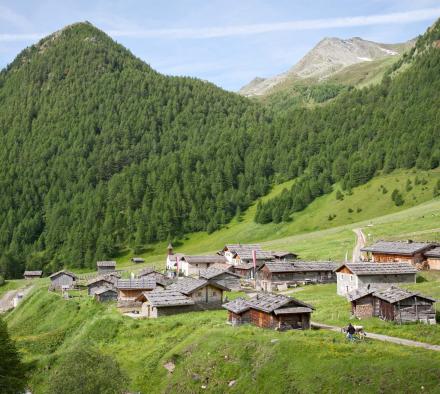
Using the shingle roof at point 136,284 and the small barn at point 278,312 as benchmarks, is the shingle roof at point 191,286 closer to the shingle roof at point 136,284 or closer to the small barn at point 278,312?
the shingle roof at point 136,284

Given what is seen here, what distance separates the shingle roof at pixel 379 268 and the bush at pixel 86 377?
42.2 metres

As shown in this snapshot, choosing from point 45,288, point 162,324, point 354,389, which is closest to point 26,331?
point 45,288

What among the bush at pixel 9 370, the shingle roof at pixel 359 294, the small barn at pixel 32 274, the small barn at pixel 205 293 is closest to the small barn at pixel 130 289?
the small barn at pixel 205 293

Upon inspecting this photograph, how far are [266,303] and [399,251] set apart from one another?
39462 millimetres

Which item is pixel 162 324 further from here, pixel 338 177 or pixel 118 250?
pixel 338 177

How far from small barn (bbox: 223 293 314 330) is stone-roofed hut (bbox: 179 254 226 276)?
6262 centimetres

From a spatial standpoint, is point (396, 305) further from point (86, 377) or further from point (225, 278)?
point (225, 278)

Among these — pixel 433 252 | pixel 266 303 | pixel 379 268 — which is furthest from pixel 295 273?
pixel 266 303

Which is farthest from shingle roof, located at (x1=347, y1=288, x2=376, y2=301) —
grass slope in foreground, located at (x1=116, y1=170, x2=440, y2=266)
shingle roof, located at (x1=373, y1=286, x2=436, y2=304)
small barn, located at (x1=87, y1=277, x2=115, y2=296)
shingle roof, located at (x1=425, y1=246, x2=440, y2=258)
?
small barn, located at (x1=87, y1=277, x2=115, y2=296)

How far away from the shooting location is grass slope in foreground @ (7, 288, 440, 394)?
134 ft

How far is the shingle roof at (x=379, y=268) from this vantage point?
7712 cm

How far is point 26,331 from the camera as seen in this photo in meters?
98.5

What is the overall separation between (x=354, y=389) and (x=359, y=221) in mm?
121142

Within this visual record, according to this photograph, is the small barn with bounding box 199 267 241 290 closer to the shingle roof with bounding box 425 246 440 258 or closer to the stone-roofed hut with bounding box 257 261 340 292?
the stone-roofed hut with bounding box 257 261 340 292
